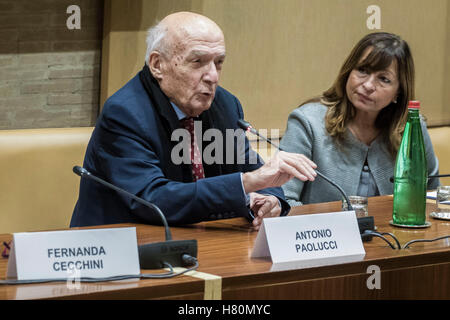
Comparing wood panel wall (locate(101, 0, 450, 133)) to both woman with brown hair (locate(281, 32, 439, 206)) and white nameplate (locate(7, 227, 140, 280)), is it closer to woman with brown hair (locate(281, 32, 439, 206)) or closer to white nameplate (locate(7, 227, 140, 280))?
woman with brown hair (locate(281, 32, 439, 206))

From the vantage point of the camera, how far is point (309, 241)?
1.62 meters

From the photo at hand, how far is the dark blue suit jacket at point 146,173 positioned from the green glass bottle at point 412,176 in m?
0.35

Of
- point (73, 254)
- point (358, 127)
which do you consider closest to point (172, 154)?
point (73, 254)

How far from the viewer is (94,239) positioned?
1.42 metres

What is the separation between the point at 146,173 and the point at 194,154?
285 millimetres

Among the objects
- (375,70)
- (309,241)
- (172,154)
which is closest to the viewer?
(309,241)

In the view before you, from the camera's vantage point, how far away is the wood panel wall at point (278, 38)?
3482mm

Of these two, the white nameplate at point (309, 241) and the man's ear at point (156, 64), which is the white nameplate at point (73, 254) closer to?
the white nameplate at point (309, 241)

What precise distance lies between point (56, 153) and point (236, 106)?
737mm

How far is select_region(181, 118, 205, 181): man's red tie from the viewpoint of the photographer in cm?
224

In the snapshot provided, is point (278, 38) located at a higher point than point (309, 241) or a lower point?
higher

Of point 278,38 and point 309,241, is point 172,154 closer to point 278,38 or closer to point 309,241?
point 309,241

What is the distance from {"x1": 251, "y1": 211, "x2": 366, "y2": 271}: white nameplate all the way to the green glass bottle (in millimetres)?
384

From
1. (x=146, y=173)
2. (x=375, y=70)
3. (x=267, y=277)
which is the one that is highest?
(x=375, y=70)
